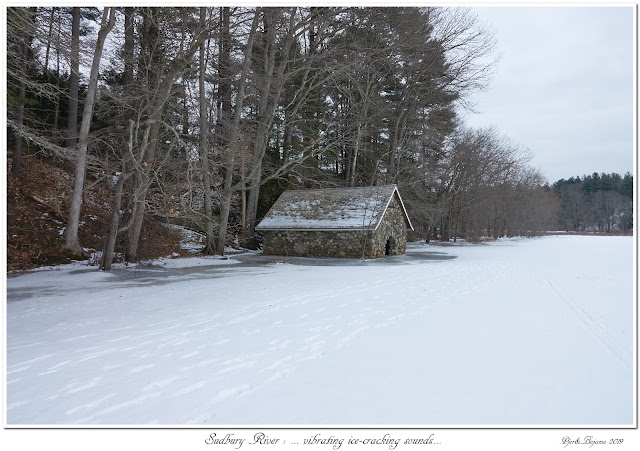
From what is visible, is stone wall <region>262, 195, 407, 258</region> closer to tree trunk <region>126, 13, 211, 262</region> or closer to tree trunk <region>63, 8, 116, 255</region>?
tree trunk <region>126, 13, 211, 262</region>

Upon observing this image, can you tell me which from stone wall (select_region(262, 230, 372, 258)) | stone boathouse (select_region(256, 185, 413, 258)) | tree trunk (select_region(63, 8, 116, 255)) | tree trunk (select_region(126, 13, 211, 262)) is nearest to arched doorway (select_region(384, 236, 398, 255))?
stone boathouse (select_region(256, 185, 413, 258))

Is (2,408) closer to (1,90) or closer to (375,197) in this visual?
(1,90)

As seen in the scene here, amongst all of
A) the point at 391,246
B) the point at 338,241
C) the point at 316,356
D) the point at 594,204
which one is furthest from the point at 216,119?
the point at 594,204

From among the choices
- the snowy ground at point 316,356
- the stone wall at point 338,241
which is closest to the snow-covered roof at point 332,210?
the stone wall at point 338,241

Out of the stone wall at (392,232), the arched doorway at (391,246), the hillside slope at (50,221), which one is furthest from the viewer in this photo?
the arched doorway at (391,246)

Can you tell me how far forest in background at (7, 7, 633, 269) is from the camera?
41.4ft

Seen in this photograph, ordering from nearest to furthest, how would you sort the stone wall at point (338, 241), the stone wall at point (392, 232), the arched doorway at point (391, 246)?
the stone wall at point (338, 241) → the stone wall at point (392, 232) → the arched doorway at point (391, 246)

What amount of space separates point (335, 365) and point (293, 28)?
1794 centimetres

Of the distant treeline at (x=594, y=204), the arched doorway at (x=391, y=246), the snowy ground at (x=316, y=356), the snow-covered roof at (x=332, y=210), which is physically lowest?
the snowy ground at (x=316, y=356)

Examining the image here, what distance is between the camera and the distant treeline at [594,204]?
181 feet

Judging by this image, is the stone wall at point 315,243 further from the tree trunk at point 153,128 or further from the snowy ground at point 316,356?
the snowy ground at point 316,356

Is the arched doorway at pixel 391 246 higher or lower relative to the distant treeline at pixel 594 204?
lower

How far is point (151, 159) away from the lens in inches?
499

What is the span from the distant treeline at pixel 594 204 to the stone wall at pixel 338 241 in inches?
1805
